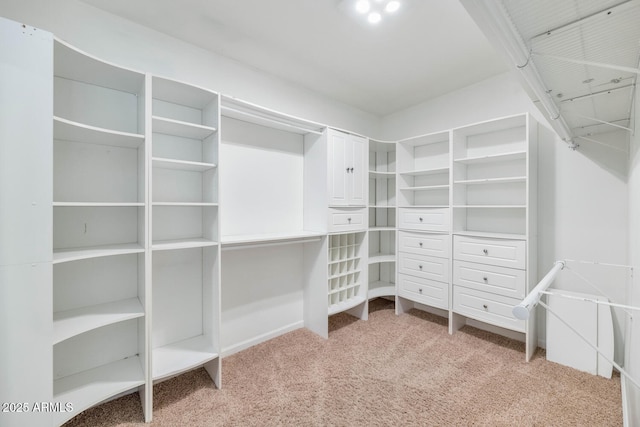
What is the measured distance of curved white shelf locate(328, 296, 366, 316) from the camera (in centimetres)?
280

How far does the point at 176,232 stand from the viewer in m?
2.11

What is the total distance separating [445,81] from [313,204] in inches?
77.0

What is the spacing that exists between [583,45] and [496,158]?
1.70m

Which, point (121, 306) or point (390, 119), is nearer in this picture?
point (121, 306)

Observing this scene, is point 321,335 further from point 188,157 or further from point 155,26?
point 155,26

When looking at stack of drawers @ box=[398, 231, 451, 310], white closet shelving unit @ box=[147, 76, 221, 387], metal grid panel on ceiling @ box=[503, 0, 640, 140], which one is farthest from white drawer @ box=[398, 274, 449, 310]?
white closet shelving unit @ box=[147, 76, 221, 387]

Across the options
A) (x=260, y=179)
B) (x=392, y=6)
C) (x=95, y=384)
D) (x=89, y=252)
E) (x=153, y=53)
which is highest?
(x=392, y=6)

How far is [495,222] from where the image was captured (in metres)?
2.80

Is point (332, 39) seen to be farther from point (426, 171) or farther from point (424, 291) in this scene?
point (424, 291)

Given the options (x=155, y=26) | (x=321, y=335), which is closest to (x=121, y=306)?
(x=321, y=335)

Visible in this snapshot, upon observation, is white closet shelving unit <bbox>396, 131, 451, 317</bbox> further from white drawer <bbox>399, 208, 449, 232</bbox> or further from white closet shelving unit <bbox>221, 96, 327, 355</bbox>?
white closet shelving unit <bbox>221, 96, 327, 355</bbox>

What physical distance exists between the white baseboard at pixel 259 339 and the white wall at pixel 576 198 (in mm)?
2436

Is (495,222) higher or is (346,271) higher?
(495,222)

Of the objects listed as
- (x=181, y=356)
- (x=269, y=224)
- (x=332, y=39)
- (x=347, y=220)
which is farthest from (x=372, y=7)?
(x=181, y=356)
